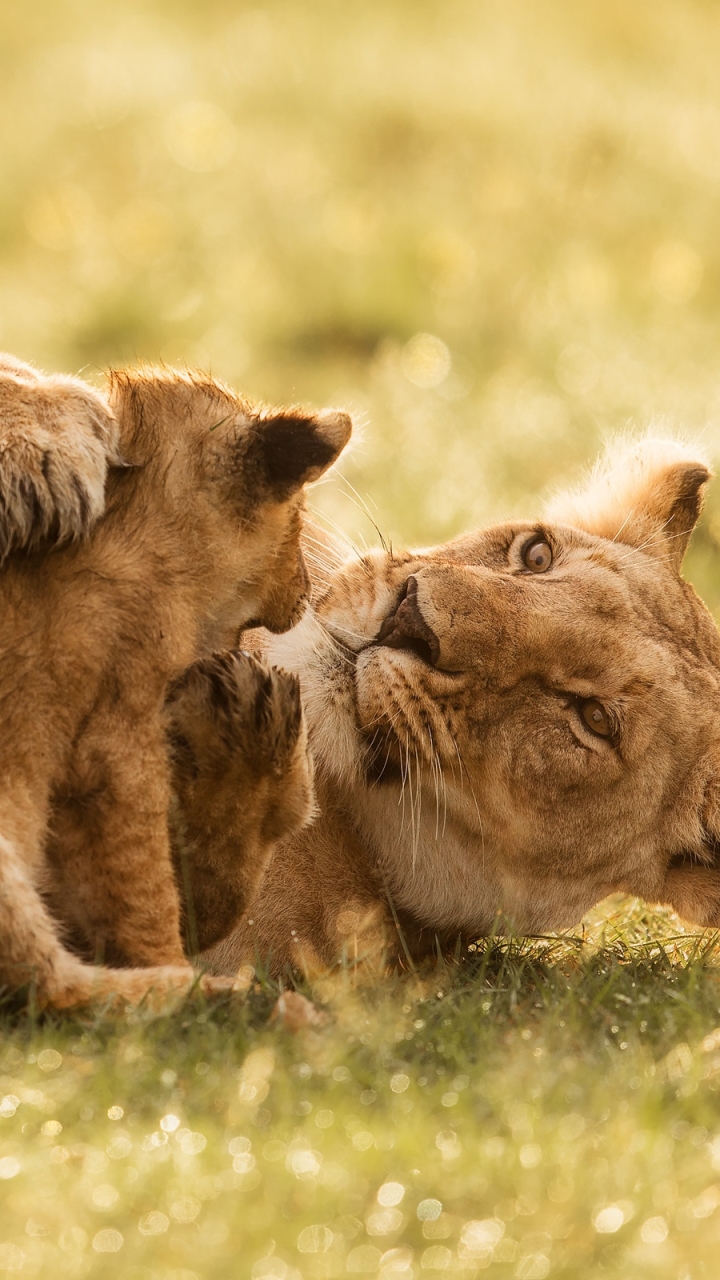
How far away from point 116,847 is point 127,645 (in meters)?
0.35

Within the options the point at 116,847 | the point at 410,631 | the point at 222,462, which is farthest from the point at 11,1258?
the point at 410,631

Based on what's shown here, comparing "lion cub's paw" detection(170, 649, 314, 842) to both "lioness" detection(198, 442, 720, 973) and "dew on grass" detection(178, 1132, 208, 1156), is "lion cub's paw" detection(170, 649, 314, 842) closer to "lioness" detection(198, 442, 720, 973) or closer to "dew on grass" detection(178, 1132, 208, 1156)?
"lioness" detection(198, 442, 720, 973)

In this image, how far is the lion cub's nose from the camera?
11.0 ft

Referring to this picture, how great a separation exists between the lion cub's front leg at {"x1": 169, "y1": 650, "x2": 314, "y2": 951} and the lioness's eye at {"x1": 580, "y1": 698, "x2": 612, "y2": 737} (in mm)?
781

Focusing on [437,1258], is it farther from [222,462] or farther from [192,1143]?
[222,462]

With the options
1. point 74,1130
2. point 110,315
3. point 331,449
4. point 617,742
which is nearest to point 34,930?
point 74,1130

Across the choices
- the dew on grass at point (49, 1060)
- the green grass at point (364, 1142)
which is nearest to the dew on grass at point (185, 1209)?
the green grass at point (364, 1142)

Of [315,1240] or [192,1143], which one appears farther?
[192,1143]

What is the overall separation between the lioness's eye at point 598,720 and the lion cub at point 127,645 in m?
0.84

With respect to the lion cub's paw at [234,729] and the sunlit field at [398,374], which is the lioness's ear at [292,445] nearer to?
the lion cub's paw at [234,729]

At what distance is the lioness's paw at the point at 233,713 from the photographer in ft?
9.20

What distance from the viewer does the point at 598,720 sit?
11.6 ft

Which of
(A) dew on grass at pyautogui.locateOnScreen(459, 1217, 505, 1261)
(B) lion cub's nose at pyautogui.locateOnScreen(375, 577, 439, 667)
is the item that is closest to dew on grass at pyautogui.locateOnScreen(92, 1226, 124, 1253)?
(A) dew on grass at pyautogui.locateOnScreen(459, 1217, 505, 1261)

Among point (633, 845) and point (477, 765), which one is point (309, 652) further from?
point (633, 845)
